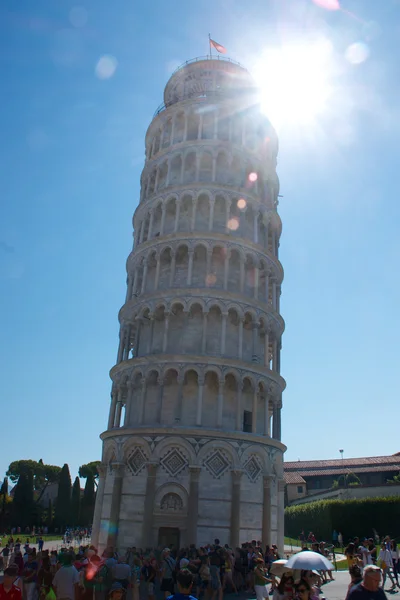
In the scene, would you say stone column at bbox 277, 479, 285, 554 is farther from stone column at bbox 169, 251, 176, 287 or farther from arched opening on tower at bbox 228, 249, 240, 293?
stone column at bbox 169, 251, 176, 287

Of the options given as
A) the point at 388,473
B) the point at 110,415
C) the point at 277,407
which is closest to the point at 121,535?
the point at 110,415

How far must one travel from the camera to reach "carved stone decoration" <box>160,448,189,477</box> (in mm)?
29250

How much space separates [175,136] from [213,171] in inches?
199

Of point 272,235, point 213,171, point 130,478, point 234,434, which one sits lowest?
point 130,478

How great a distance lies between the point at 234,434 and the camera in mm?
30109

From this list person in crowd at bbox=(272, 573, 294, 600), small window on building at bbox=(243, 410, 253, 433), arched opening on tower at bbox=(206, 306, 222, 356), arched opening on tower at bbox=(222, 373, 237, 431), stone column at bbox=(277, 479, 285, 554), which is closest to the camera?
person in crowd at bbox=(272, 573, 294, 600)

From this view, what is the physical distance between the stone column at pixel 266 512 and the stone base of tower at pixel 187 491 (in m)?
0.05

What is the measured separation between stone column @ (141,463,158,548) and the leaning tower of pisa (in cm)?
8

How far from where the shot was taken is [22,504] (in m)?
72.9

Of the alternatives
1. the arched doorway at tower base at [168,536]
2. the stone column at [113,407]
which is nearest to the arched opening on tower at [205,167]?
the stone column at [113,407]

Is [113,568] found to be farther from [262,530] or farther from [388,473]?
[388,473]

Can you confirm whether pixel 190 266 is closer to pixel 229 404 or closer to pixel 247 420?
pixel 229 404

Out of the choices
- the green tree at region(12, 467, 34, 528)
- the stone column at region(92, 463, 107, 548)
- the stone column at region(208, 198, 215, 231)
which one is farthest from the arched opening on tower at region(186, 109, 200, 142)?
the green tree at region(12, 467, 34, 528)

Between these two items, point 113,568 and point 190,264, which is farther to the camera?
point 190,264
